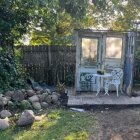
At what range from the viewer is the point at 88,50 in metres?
9.91

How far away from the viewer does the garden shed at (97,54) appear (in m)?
9.84

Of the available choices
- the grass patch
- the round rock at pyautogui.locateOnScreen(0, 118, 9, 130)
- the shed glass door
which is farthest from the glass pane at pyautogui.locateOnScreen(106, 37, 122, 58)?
the round rock at pyautogui.locateOnScreen(0, 118, 9, 130)

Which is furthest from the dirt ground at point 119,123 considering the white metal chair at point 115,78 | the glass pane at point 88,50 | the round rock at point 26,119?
the glass pane at point 88,50

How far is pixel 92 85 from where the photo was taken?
32.9ft

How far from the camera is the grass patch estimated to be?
19.7 feet

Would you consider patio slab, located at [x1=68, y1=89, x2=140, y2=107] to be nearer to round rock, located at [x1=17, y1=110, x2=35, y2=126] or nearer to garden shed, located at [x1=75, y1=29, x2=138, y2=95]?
garden shed, located at [x1=75, y1=29, x2=138, y2=95]

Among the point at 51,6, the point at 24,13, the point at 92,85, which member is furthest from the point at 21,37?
the point at 92,85

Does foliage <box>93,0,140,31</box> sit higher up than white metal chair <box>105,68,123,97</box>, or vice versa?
foliage <box>93,0,140,31</box>

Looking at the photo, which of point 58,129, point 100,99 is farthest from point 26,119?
point 100,99

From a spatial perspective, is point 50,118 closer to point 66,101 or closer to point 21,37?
point 66,101

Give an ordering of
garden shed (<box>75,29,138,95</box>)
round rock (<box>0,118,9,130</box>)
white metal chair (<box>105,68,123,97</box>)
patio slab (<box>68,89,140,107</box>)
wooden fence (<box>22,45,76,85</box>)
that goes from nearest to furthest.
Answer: round rock (<box>0,118,9,130</box>), patio slab (<box>68,89,140,107</box>), white metal chair (<box>105,68,123,97</box>), garden shed (<box>75,29,138,95</box>), wooden fence (<box>22,45,76,85</box>)

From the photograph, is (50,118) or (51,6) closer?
(50,118)

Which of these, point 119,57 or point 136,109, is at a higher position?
point 119,57

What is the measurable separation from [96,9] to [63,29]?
175cm
